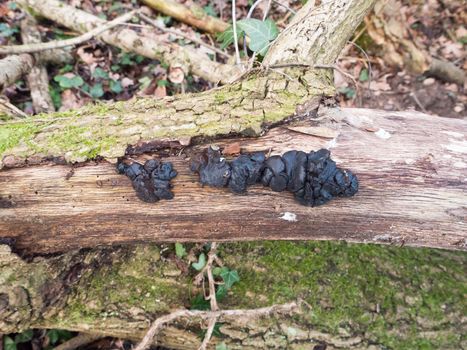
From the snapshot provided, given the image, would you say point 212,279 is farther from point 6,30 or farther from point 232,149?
point 6,30

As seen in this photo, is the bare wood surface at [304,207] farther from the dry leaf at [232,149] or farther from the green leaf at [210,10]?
the green leaf at [210,10]

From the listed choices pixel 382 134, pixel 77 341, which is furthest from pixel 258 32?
pixel 77 341

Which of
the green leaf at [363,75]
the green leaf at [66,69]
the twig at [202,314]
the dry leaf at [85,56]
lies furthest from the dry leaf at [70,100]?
the green leaf at [363,75]

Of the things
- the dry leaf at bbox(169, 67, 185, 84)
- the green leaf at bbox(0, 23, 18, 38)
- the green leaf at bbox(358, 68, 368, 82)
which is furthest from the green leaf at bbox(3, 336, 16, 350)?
the green leaf at bbox(358, 68, 368, 82)

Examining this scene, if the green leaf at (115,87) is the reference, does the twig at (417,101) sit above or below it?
below

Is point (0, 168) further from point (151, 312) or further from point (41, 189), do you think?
point (151, 312)

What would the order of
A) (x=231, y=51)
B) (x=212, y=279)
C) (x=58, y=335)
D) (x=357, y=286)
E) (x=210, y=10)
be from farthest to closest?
(x=210, y=10) → (x=231, y=51) → (x=58, y=335) → (x=357, y=286) → (x=212, y=279)

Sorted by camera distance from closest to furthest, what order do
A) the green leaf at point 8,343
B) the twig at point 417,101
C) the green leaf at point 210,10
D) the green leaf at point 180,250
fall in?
the green leaf at point 180,250, the green leaf at point 8,343, the twig at point 417,101, the green leaf at point 210,10

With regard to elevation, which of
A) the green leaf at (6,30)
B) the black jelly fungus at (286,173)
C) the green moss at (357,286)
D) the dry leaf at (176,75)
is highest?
the green leaf at (6,30)
